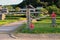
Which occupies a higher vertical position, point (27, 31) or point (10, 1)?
point (10, 1)

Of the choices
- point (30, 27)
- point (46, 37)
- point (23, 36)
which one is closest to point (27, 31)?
point (30, 27)

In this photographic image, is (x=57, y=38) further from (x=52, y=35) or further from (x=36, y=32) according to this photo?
(x=36, y=32)

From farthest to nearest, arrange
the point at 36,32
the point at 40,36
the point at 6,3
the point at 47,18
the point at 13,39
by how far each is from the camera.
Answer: the point at 47,18 → the point at 36,32 → the point at 40,36 → the point at 13,39 → the point at 6,3

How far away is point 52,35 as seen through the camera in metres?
8.59

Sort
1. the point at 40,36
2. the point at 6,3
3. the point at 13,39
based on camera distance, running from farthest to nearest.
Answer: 1. the point at 40,36
2. the point at 13,39
3. the point at 6,3

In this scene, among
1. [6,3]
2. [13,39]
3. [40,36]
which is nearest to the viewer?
[6,3]

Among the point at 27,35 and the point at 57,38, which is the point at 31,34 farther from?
the point at 57,38

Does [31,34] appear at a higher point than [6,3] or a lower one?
lower

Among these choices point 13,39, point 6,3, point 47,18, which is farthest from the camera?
Answer: point 47,18

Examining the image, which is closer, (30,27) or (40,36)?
(40,36)

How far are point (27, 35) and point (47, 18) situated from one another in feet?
31.1

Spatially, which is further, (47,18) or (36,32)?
(47,18)

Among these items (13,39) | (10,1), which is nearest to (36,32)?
(13,39)

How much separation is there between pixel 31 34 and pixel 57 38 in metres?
1.47
